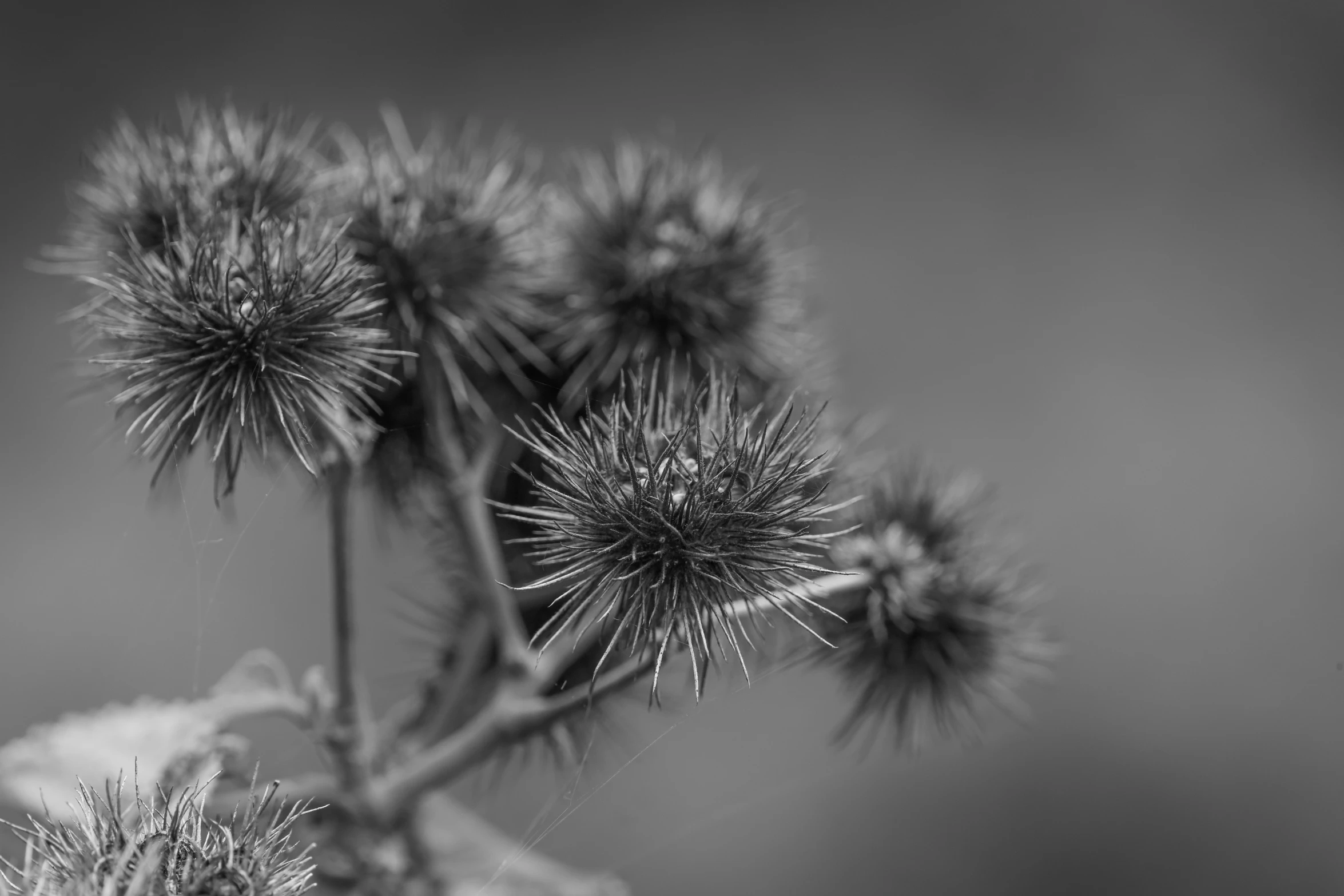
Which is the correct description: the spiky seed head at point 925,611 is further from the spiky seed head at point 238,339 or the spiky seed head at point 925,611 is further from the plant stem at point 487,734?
the spiky seed head at point 238,339

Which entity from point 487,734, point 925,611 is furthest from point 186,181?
point 925,611

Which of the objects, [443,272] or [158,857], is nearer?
[158,857]

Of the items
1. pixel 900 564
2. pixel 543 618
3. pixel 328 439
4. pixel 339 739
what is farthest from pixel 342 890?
pixel 900 564

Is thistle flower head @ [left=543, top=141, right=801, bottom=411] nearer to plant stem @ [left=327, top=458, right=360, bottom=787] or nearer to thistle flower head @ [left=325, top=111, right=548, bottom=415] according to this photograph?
thistle flower head @ [left=325, top=111, right=548, bottom=415]

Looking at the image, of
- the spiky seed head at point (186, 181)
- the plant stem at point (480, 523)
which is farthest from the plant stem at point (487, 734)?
the spiky seed head at point (186, 181)

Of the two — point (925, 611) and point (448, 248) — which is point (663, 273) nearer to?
point (448, 248)

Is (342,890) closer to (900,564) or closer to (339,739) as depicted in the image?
(339,739)
